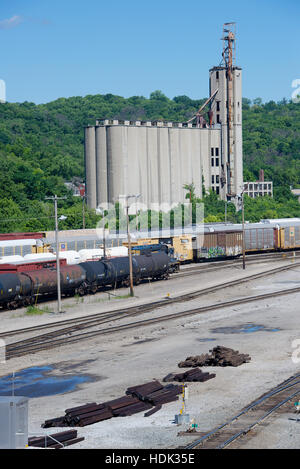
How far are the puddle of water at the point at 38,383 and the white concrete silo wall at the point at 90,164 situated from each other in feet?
328

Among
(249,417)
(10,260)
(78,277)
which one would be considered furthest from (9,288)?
(249,417)

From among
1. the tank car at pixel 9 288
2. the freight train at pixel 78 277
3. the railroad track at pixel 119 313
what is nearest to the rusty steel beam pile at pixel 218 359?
the railroad track at pixel 119 313

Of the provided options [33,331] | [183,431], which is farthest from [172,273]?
[183,431]

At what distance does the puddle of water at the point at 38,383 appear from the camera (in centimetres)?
3080

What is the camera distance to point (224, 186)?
474 feet

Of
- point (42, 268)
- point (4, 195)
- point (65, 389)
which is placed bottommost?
point (65, 389)

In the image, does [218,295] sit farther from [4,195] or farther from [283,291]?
[4,195]

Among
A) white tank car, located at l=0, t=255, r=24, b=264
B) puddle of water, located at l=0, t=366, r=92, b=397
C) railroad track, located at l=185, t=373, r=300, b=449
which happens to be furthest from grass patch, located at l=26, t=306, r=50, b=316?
railroad track, located at l=185, t=373, r=300, b=449

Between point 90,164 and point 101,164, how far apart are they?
3850 millimetres

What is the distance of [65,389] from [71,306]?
24.4 meters

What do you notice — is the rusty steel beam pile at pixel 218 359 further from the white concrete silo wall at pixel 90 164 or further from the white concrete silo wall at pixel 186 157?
the white concrete silo wall at pixel 186 157

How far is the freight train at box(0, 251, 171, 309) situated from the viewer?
5159 cm

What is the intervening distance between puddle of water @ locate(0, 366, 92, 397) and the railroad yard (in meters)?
0.05

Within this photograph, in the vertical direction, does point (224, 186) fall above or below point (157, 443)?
above
